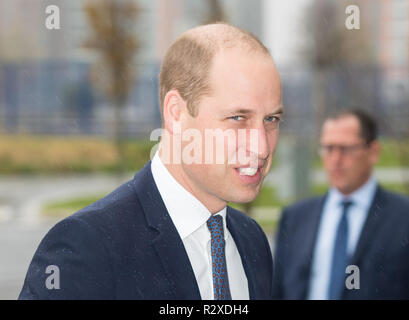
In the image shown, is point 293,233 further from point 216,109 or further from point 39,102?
point 39,102

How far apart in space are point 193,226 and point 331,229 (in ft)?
8.21

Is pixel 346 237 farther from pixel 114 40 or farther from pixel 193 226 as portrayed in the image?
pixel 114 40

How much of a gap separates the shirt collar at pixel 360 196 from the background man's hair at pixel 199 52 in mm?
2752

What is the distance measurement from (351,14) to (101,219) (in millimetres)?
1625

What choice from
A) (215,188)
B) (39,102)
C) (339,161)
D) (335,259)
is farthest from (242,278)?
(39,102)

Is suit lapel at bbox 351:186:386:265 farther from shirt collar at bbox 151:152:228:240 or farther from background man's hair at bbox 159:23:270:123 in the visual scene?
background man's hair at bbox 159:23:270:123

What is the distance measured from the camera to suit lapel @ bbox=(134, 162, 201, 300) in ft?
5.57

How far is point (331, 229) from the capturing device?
13.6ft
